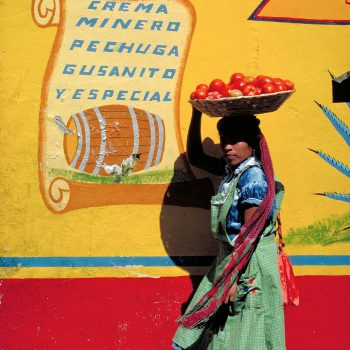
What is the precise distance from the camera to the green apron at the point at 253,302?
3.73 meters

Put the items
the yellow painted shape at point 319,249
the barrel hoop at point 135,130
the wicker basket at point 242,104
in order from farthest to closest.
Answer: the yellow painted shape at point 319,249 → the barrel hoop at point 135,130 → the wicker basket at point 242,104

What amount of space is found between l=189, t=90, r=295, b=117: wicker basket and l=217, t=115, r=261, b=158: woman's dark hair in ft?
0.15

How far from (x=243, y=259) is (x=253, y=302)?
254 millimetres

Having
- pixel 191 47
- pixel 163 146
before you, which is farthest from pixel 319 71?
pixel 163 146

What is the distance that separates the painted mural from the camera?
4234 millimetres

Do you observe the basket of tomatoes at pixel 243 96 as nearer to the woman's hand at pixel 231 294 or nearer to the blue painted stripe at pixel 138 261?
the woman's hand at pixel 231 294

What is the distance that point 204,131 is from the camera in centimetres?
440

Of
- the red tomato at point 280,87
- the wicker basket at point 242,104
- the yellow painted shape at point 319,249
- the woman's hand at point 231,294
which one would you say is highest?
the red tomato at point 280,87

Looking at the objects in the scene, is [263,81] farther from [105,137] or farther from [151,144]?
[105,137]

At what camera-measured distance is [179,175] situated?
4.39m

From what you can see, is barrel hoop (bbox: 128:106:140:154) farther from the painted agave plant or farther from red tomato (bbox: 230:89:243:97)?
the painted agave plant

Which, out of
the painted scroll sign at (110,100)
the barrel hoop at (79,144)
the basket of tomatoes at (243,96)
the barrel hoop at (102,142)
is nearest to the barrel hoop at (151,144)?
the painted scroll sign at (110,100)

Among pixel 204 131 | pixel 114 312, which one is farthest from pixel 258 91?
pixel 114 312

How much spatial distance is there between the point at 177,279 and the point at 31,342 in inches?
39.5
